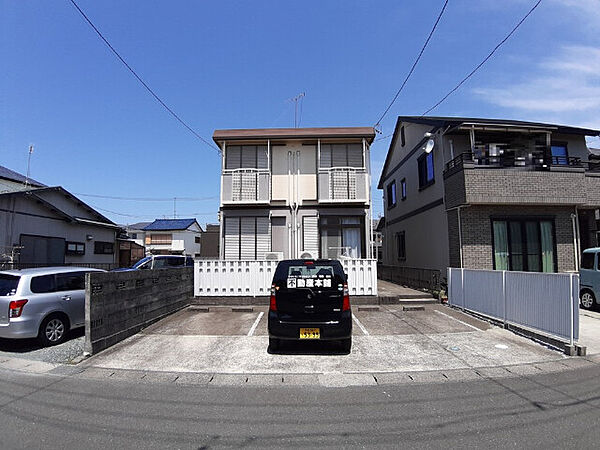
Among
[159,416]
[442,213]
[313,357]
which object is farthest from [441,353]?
[442,213]

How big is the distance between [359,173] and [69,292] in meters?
10.3

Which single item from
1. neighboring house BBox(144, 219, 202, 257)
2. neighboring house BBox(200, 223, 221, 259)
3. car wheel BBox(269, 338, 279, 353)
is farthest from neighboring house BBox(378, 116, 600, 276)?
neighboring house BBox(144, 219, 202, 257)

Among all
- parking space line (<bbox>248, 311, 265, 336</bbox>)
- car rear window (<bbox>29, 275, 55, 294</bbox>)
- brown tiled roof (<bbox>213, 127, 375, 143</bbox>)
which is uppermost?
brown tiled roof (<bbox>213, 127, 375, 143</bbox>)

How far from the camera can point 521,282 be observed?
7.37 metres

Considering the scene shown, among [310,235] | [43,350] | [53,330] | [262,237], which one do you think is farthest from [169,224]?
[43,350]

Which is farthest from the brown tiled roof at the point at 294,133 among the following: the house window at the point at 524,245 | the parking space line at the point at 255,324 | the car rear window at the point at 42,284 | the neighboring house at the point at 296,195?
the car rear window at the point at 42,284

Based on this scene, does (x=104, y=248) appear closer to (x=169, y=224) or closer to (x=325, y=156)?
(x=325, y=156)

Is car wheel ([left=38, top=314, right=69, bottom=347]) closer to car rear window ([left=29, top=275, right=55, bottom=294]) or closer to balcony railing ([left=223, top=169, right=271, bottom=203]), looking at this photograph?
car rear window ([left=29, top=275, right=55, bottom=294])

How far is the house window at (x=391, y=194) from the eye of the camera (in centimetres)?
2062

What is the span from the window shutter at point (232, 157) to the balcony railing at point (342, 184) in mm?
3544

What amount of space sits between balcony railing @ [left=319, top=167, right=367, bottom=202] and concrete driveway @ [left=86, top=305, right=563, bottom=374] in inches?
231

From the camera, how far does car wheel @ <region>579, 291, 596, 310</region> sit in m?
10.2

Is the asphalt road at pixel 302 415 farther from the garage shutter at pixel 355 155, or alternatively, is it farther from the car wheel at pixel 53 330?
the garage shutter at pixel 355 155

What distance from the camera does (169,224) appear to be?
42219mm
